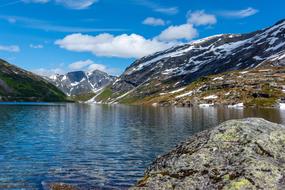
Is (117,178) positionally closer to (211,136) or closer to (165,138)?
(211,136)

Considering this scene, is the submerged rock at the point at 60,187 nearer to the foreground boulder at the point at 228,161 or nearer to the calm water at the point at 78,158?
the calm water at the point at 78,158

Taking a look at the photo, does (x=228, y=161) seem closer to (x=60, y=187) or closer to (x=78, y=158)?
(x=60, y=187)

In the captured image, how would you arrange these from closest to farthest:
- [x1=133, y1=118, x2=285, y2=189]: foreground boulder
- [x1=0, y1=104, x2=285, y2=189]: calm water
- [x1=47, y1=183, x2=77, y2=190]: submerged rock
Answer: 1. [x1=133, y1=118, x2=285, y2=189]: foreground boulder
2. [x1=47, y1=183, x2=77, y2=190]: submerged rock
3. [x1=0, y1=104, x2=285, y2=189]: calm water

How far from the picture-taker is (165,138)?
81.8m

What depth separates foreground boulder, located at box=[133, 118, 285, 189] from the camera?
20.4 meters

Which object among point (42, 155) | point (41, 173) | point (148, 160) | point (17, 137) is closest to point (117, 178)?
point (41, 173)

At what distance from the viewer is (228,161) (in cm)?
2212

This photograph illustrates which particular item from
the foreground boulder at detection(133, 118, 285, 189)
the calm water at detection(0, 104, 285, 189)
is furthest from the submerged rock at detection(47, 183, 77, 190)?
the foreground boulder at detection(133, 118, 285, 189)

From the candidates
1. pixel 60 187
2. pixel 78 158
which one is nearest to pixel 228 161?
pixel 60 187

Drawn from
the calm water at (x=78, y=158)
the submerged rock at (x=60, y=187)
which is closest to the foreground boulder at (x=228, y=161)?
the submerged rock at (x=60, y=187)

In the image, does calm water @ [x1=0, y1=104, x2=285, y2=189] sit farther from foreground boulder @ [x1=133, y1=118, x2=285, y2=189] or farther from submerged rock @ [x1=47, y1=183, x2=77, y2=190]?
foreground boulder @ [x1=133, y1=118, x2=285, y2=189]

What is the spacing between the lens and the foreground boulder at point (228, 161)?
2038cm

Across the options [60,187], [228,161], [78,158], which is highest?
[228,161]

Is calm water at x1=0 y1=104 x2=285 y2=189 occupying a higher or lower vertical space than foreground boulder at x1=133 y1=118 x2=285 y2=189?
lower
